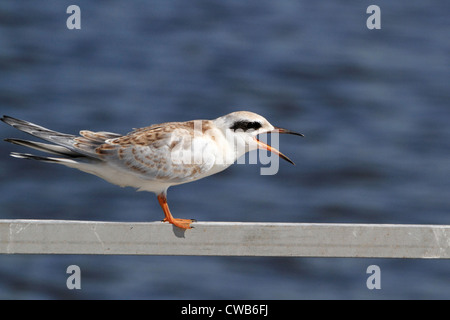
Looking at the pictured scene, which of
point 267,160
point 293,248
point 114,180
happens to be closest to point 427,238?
point 293,248

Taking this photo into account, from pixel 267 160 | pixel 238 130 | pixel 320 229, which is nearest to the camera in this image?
pixel 320 229

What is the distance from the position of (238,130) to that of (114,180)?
0.85 m

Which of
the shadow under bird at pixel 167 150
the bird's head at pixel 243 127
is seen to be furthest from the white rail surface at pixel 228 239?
the bird's head at pixel 243 127

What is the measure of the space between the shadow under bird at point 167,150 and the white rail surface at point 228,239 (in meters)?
0.59

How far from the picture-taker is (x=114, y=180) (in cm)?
434

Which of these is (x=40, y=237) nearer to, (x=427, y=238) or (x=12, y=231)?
(x=12, y=231)

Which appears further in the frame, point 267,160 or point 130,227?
point 267,160

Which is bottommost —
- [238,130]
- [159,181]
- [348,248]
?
[348,248]

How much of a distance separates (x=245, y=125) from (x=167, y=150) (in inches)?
19.7

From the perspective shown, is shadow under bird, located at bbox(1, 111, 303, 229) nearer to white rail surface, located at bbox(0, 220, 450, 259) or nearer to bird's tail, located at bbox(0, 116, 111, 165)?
bird's tail, located at bbox(0, 116, 111, 165)

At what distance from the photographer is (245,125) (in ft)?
13.6

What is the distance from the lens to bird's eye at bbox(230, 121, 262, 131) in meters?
4.14

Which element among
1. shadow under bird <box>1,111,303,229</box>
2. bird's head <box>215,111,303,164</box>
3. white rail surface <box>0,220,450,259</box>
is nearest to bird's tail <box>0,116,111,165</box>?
shadow under bird <box>1,111,303,229</box>

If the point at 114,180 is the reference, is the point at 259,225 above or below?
below
